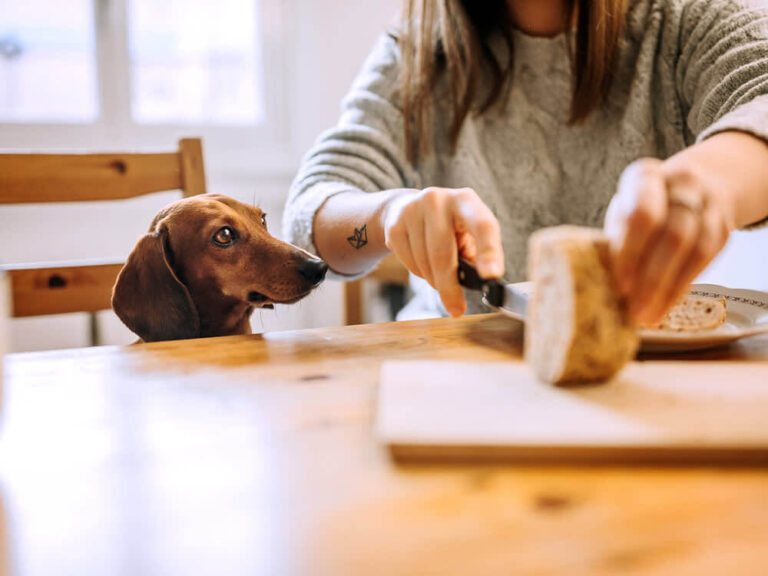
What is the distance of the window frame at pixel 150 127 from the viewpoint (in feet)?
7.23

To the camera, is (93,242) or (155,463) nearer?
(155,463)

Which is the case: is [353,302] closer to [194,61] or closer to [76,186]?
[194,61]

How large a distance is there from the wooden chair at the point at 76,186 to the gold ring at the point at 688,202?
75 centimetres

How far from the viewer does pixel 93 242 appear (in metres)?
2.12

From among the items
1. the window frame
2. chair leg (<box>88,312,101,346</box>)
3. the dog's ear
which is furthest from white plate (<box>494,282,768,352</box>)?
the window frame

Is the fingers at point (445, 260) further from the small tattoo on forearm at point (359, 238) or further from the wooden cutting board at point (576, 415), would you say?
the small tattoo on forearm at point (359, 238)

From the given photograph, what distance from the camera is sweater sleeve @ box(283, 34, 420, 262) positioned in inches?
40.1

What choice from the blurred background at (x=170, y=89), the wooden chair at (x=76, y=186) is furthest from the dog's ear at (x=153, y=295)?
the blurred background at (x=170, y=89)

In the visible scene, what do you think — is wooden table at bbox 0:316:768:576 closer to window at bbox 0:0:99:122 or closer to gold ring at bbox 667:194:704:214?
gold ring at bbox 667:194:704:214

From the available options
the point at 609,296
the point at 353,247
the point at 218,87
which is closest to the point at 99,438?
the point at 609,296

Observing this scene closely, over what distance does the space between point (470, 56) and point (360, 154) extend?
275 millimetres

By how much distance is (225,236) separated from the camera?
68 centimetres

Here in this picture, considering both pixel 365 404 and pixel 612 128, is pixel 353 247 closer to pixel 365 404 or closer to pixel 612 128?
pixel 365 404

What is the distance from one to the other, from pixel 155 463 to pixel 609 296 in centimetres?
35
